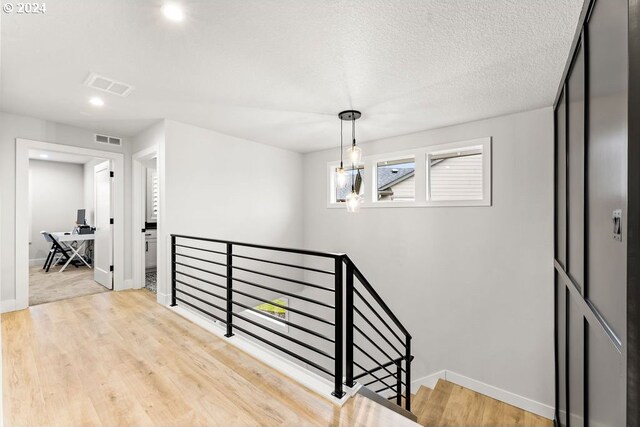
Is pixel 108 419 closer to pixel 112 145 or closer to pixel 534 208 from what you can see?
pixel 112 145

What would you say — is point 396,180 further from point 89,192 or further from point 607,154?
point 89,192

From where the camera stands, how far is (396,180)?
449cm

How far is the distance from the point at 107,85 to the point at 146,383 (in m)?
2.52

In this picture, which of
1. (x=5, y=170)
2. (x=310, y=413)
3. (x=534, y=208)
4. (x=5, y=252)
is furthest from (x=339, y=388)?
(x=5, y=170)

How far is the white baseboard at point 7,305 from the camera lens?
3.31m

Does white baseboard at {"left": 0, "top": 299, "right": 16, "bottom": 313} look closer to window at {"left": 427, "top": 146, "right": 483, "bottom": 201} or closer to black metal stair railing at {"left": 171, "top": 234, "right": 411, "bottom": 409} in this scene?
black metal stair railing at {"left": 171, "top": 234, "right": 411, "bottom": 409}

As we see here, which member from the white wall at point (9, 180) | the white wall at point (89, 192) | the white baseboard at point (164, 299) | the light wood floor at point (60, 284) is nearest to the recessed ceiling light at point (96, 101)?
the white wall at point (9, 180)

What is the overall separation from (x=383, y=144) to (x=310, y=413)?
12.2ft

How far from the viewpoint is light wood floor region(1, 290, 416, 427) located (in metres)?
1.69

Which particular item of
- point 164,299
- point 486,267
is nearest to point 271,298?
point 164,299

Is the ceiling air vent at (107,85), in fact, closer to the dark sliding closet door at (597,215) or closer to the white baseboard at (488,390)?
the dark sliding closet door at (597,215)

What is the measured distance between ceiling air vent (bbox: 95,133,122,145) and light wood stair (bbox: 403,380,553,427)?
209 inches

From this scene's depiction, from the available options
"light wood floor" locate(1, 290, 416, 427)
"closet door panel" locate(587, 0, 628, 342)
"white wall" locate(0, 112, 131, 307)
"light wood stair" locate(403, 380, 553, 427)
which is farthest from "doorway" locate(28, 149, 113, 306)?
"closet door panel" locate(587, 0, 628, 342)

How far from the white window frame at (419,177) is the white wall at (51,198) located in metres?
6.41
